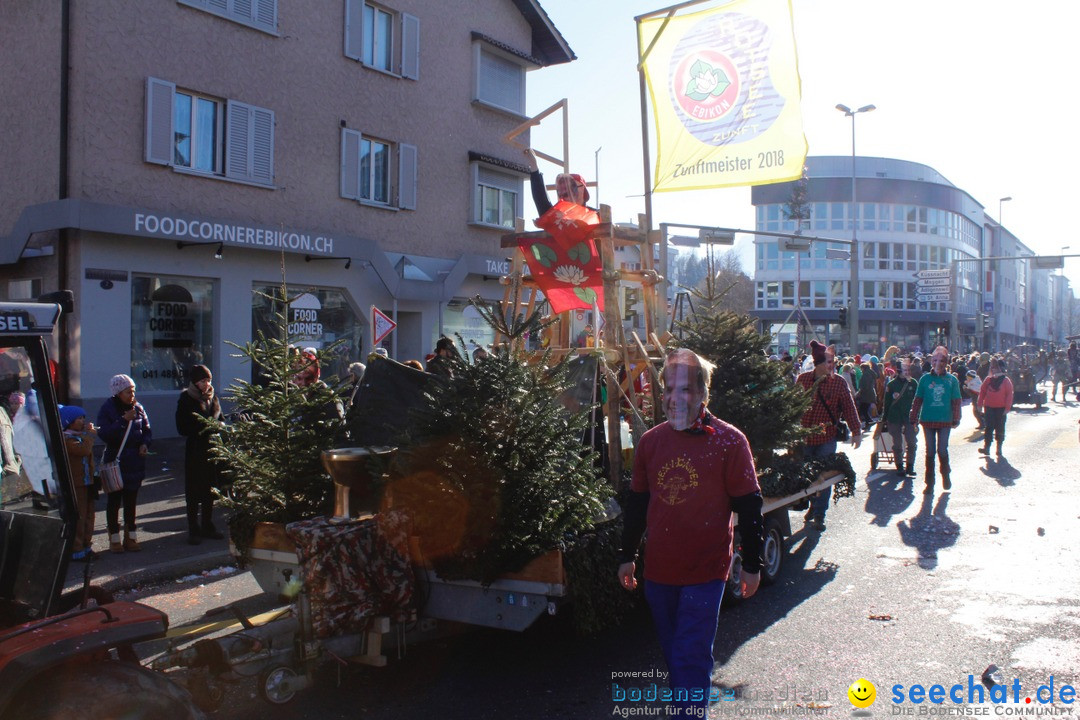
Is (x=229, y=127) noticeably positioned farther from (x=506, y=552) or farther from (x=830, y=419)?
(x=506, y=552)

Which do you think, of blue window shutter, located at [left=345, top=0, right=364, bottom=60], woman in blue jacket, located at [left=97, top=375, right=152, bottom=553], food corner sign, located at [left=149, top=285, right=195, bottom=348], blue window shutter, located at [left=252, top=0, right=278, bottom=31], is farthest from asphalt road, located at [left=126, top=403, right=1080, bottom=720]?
blue window shutter, located at [left=345, top=0, right=364, bottom=60]

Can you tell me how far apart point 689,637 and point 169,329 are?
1339 centimetres

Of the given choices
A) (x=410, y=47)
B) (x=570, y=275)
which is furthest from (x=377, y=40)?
(x=570, y=275)

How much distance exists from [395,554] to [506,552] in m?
0.58

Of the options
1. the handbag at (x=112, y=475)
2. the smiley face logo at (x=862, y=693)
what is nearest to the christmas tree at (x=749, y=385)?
the smiley face logo at (x=862, y=693)

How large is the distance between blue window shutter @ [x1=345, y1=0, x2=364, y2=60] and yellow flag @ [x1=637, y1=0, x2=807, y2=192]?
11002mm

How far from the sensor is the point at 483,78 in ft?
69.7

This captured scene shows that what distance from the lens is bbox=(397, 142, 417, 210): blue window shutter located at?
18.9 m

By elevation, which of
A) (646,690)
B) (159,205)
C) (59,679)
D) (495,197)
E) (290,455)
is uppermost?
(495,197)

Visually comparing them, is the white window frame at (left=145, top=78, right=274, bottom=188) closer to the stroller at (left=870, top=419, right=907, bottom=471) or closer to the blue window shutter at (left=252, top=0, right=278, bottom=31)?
the blue window shutter at (left=252, top=0, right=278, bottom=31)

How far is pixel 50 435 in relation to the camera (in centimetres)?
324

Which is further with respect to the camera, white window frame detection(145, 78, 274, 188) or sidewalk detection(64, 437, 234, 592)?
white window frame detection(145, 78, 274, 188)

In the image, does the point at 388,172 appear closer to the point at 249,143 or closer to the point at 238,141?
the point at 249,143

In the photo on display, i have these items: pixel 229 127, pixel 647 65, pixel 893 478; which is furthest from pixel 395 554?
pixel 229 127
